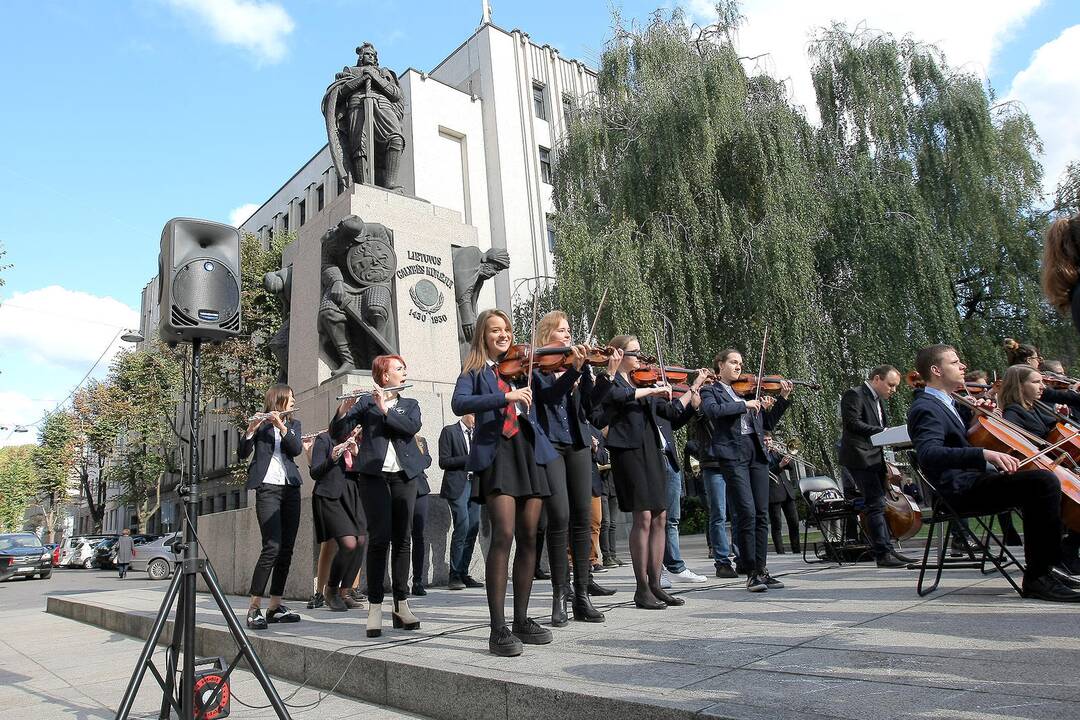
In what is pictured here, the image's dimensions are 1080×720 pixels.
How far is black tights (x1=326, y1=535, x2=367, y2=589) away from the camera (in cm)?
633

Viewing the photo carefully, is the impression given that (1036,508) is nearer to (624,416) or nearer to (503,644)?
(624,416)

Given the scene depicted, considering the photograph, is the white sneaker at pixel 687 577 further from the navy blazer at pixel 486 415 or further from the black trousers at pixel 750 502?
the navy blazer at pixel 486 415

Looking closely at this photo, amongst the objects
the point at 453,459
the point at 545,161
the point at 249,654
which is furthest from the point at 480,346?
the point at 545,161

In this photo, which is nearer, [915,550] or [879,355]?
[915,550]

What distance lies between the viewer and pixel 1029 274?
1620 centimetres

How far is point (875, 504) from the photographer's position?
729 centimetres

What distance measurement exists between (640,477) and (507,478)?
152 cm

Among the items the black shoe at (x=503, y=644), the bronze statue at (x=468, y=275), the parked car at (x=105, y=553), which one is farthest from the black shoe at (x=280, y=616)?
the parked car at (x=105, y=553)

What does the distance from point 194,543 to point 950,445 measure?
453 centimetres

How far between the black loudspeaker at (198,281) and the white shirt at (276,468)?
186 centimetres

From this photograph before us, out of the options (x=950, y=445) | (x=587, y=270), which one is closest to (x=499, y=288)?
(x=587, y=270)

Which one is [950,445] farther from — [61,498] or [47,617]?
[61,498]

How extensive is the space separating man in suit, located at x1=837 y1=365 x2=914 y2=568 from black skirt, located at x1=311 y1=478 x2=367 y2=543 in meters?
4.50

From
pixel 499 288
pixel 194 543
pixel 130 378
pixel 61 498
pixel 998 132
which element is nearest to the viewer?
pixel 194 543
